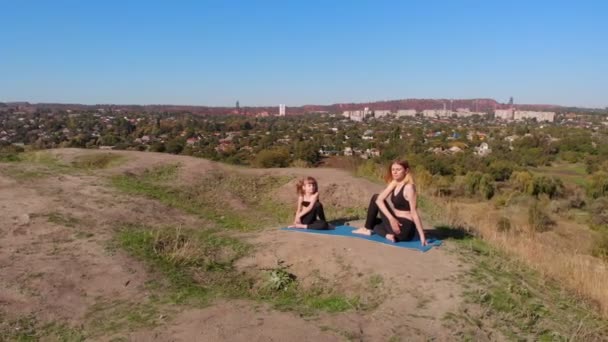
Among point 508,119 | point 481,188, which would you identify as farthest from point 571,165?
point 508,119

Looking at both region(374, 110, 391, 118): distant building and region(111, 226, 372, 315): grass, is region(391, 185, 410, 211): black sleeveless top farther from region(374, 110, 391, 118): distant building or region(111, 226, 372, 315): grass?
region(374, 110, 391, 118): distant building

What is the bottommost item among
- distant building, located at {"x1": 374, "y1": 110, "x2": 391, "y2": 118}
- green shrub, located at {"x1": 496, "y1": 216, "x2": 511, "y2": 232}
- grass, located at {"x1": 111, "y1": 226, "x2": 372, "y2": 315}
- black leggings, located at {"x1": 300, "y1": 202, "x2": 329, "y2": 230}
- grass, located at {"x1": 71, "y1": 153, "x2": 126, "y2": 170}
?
green shrub, located at {"x1": 496, "y1": 216, "x2": 511, "y2": 232}

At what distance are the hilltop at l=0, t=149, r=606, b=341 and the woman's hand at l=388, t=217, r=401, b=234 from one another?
33 centimetres

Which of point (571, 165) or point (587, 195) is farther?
point (571, 165)

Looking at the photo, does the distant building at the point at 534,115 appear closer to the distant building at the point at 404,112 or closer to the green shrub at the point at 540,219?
the distant building at the point at 404,112

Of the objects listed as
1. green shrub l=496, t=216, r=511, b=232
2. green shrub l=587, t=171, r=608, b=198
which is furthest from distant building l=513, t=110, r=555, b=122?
green shrub l=496, t=216, r=511, b=232

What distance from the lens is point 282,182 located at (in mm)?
10195

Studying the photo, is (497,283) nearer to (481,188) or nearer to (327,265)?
(327,265)

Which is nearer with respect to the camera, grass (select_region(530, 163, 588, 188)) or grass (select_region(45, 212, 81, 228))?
grass (select_region(45, 212, 81, 228))

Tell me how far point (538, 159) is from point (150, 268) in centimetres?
4549

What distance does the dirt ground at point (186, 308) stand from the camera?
11.3 ft

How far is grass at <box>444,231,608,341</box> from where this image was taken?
364cm

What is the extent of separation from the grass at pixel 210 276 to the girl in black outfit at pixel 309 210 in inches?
40.2

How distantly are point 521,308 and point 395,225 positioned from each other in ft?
6.20
